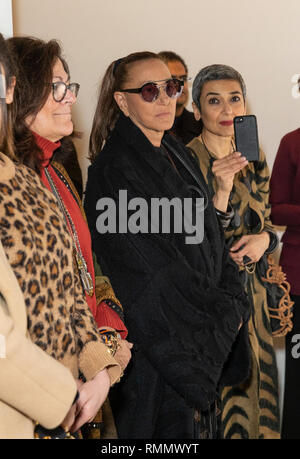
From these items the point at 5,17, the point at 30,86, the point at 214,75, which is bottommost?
the point at 214,75

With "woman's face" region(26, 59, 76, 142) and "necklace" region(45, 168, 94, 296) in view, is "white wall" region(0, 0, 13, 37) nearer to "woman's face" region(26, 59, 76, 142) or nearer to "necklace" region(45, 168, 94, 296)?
"woman's face" region(26, 59, 76, 142)

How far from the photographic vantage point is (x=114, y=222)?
7.37 feet

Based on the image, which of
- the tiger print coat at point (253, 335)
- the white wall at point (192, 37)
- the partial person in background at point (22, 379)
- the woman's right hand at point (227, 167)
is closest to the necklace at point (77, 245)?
the partial person in background at point (22, 379)

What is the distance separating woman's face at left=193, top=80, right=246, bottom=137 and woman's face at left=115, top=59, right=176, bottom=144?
0.37 m

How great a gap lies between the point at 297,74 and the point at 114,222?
2.00 metres

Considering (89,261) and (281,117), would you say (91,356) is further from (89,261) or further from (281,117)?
(281,117)

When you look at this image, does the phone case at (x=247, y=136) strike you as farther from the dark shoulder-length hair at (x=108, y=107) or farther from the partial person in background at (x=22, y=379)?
the partial person in background at (x=22, y=379)

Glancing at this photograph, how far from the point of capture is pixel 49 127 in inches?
74.5

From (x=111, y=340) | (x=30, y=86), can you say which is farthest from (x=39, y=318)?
(x=30, y=86)

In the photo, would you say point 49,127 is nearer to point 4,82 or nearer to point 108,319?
point 4,82

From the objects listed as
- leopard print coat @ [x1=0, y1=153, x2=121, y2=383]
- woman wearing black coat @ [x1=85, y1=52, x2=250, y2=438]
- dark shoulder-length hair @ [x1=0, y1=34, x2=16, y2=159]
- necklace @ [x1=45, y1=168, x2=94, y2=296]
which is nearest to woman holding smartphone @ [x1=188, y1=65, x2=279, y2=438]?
woman wearing black coat @ [x1=85, y1=52, x2=250, y2=438]

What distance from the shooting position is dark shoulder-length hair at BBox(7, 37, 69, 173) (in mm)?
1820

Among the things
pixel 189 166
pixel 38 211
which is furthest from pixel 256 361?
pixel 38 211

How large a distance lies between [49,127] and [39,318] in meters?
0.59
